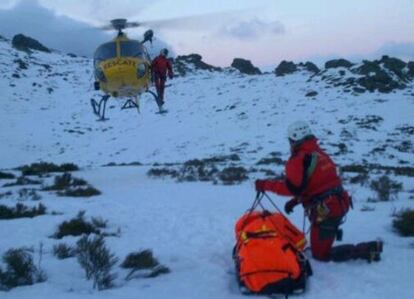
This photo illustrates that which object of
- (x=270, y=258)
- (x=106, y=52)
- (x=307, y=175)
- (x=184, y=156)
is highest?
(x=106, y=52)

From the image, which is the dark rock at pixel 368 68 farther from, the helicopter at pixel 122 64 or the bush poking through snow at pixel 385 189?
the bush poking through snow at pixel 385 189

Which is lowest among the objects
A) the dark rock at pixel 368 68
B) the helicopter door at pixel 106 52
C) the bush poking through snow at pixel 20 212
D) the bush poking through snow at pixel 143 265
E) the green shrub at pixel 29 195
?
the green shrub at pixel 29 195

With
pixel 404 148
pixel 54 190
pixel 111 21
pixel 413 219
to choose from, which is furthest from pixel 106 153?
pixel 413 219

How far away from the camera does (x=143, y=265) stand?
20.3 feet

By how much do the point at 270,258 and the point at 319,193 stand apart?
1.33 meters

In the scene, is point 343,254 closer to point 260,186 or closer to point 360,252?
point 360,252

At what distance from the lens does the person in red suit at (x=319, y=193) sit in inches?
243

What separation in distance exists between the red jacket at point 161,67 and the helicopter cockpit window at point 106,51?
64.9 inches

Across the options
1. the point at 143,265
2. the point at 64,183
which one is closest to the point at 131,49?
the point at 64,183

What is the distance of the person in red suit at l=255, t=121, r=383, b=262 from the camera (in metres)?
6.18

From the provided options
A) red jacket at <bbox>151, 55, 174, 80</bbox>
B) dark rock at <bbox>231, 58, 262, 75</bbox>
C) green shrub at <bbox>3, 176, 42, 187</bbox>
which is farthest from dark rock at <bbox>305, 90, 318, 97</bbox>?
green shrub at <bbox>3, 176, 42, 187</bbox>

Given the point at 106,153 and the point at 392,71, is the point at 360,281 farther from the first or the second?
the point at 392,71

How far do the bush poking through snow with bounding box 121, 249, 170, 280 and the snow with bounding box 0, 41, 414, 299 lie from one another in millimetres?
109

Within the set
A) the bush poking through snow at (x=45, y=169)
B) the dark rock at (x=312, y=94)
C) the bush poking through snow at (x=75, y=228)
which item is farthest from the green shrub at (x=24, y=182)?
the dark rock at (x=312, y=94)
